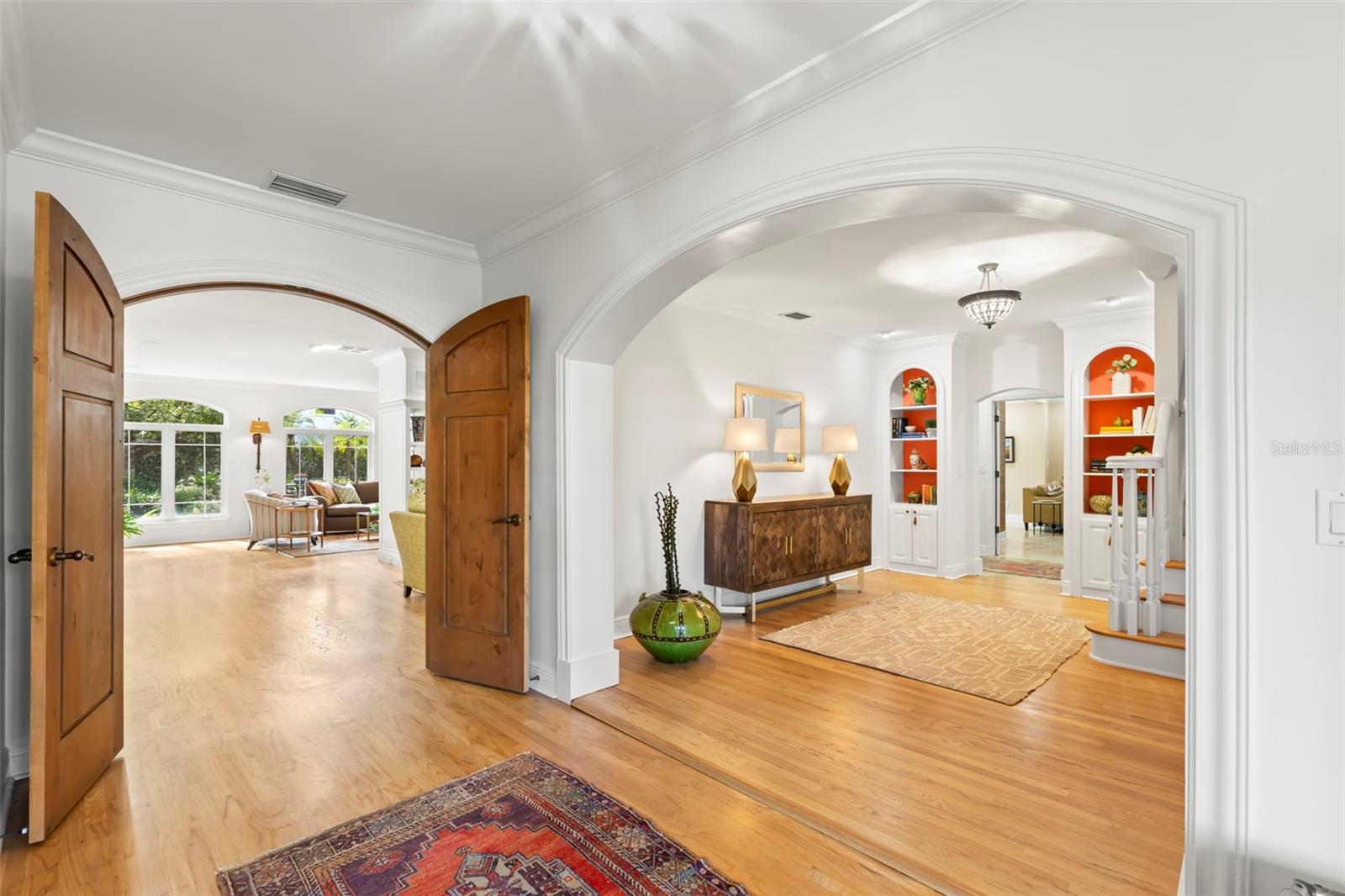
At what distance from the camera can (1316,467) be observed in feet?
4.78

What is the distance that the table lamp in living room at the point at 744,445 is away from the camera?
5.44 m

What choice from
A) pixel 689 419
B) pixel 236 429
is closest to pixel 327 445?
pixel 236 429

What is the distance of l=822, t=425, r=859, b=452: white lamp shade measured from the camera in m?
6.56

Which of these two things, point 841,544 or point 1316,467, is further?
point 841,544

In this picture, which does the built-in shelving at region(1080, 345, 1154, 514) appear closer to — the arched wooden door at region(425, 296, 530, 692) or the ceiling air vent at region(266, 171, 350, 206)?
the arched wooden door at region(425, 296, 530, 692)

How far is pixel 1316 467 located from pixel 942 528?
19.4 ft

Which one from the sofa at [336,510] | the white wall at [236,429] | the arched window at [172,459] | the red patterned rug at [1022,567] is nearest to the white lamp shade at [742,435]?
the red patterned rug at [1022,567]

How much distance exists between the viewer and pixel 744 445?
18.3ft

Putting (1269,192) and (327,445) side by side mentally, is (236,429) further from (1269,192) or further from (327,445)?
(1269,192)

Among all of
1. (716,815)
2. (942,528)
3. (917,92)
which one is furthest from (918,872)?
(942,528)

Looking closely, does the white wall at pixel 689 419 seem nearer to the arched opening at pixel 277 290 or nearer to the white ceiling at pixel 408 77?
the arched opening at pixel 277 290

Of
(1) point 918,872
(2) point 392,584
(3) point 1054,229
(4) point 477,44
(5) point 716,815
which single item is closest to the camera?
(1) point 918,872

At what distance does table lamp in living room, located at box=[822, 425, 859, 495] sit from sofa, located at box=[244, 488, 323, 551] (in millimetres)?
7540

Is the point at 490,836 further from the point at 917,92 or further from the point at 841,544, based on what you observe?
the point at 841,544
